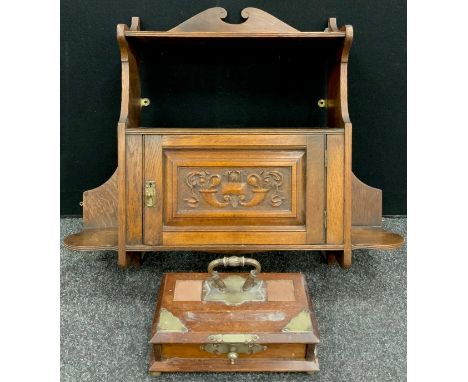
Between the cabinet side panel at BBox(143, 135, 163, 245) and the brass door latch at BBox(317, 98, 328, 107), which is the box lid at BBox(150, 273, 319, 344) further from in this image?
the brass door latch at BBox(317, 98, 328, 107)

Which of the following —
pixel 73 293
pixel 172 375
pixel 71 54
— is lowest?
pixel 172 375

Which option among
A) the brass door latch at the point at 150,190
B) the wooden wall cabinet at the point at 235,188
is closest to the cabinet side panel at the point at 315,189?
the wooden wall cabinet at the point at 235,188

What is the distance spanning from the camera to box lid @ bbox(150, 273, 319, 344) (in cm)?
100

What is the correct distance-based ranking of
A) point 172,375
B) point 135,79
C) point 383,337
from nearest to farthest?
point 172,375, point 383,337, point 135,79

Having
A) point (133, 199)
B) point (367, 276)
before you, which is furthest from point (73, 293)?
point (367, 276)

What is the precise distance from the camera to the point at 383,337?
45.5 inches

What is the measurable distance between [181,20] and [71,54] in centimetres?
31

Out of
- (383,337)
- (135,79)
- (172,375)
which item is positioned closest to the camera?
(172,375)

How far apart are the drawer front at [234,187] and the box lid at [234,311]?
5.4 inches

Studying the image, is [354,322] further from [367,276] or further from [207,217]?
[207,217]

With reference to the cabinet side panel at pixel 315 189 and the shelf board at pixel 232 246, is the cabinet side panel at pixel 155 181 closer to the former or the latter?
the shelf board at pixel 232 246

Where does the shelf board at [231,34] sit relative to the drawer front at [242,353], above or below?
above

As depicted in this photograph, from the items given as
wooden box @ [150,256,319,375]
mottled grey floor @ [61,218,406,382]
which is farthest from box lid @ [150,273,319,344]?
mottled grey floor @ [61,218,406,382]

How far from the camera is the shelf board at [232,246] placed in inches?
43.7
